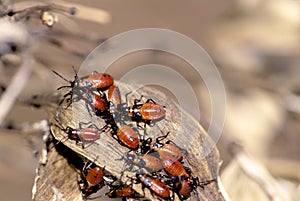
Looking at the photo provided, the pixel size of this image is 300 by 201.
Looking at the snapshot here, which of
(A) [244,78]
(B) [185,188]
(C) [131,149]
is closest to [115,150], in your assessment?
(C) [131,149]

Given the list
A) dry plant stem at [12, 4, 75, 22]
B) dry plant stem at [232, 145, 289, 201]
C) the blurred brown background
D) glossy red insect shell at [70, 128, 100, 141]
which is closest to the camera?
glossy red insect shell at [70, 128, 100, 141]

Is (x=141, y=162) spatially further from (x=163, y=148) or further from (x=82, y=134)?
(x=82, y=134)

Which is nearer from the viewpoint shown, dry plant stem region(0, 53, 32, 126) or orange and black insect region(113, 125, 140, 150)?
orange and black insect region(113, 125, 140, 150)

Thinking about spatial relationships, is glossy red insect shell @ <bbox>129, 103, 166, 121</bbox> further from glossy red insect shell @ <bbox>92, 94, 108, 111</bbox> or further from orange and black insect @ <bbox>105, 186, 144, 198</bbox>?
orange and black insect @ <bbox>105, 186, 144, 198</bbox>

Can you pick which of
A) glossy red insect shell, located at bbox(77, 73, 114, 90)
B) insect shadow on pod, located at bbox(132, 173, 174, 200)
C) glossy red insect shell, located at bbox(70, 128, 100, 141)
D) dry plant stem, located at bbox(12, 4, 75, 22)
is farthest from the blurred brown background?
insect shadow on pod, located at bbox(132, 173, 174, 200)

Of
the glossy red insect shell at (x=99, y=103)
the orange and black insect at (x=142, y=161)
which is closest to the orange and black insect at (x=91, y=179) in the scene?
the orange and black insect at (x=142, y=161)

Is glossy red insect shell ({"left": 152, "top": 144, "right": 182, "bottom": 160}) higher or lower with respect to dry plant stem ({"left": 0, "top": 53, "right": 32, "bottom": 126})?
higher
